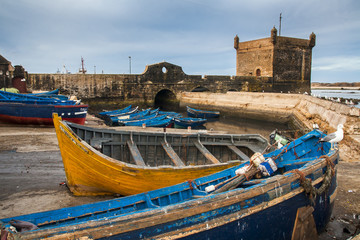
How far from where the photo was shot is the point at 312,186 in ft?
11.0

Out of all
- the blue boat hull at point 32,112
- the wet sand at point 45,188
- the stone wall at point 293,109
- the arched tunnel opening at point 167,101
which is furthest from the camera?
the arched tunnel opening at point 167,101

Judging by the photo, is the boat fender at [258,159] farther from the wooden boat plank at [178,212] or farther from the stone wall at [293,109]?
the stone wall at [293,109]

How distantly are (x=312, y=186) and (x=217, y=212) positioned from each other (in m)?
1.43

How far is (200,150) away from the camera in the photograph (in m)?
7.20

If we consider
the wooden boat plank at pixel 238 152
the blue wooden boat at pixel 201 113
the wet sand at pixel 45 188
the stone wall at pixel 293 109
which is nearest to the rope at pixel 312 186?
the wet sand at pixel 45 188

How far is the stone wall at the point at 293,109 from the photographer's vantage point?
10219mm

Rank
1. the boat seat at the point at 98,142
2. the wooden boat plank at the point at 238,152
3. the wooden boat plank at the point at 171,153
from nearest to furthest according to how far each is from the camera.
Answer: the boat seat at the point at 98,142 → the wooden boat plank at the point at 171,153 → the wooden boat plank at the point at 238,152

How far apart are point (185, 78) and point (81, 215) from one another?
28.7m

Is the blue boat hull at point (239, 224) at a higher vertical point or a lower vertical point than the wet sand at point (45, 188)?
higher

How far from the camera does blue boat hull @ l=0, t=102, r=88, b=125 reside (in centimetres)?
1377

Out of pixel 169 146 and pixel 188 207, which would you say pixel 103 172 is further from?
pixel 188 207

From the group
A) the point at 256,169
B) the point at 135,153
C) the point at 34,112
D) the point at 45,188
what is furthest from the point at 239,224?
the point at 34,112

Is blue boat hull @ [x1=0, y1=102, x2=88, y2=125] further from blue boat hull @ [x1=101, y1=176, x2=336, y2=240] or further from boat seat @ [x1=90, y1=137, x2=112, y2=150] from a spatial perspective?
blue boat hull @ [x1=101, y1=176, x2=336, y2=240]

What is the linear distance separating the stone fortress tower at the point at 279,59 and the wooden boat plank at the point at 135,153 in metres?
30.0
